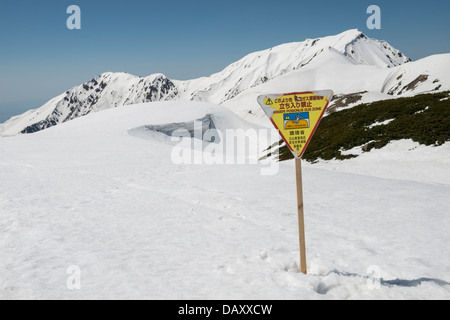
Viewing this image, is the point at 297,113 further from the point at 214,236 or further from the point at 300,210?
the point at 214,236

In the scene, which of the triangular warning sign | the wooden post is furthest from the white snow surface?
the triangular warning sign

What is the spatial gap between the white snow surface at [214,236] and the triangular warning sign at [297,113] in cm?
269

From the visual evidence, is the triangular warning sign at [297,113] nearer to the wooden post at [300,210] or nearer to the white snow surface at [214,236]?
the wooden post at [300,210]

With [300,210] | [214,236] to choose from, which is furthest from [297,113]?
[214,236]

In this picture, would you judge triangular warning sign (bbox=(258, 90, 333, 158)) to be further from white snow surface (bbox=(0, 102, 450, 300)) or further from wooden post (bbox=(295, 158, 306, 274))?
white snow surface (bbox=(0, 102, 450, 300))

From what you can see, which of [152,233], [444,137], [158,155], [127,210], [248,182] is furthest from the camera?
[158,155]

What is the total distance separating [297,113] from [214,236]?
4.15 meters

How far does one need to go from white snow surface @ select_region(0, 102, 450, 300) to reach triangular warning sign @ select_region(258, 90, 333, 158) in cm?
269

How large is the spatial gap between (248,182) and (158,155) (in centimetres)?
1089

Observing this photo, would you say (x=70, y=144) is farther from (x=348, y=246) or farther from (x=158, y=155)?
(x=348, y=246)

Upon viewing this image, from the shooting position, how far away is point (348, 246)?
7176 mm

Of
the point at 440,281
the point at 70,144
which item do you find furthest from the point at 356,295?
the point at 70,144

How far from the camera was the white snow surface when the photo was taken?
206 inches
